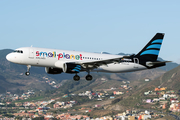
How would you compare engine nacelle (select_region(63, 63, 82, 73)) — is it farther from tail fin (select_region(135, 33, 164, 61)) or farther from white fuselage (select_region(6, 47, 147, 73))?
tail fin (select_region(135, 33, 164, 61))

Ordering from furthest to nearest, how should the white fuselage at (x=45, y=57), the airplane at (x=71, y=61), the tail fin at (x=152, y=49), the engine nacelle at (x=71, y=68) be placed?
the tail fin at (x=152, y=49) < the white fuselage at (x=45, y=57) < the airplane at (x=71, y=61) < the engine nacelle at (x=71, y=68)

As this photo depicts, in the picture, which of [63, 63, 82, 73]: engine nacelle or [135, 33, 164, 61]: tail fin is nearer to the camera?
[63, 63, 82, 73]: engine nacelle

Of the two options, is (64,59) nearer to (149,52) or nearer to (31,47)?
(31,47)

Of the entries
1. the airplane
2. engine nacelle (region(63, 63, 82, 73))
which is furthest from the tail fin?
engine nacelle (region(63, 63, 82, 73))

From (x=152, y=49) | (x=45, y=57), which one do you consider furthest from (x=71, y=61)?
(x=152, y=49)

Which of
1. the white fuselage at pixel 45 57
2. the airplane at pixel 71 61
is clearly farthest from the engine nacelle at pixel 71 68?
the white fuselage at pixel 45 57

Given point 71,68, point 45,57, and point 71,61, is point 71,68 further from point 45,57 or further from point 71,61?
point 45,57

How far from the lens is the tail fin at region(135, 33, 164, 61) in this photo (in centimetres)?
6169

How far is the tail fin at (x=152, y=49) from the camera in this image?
61688 mm

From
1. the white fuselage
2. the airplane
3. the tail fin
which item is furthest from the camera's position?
the tail fin

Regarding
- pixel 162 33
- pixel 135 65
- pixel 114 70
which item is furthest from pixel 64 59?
pixel 162 33

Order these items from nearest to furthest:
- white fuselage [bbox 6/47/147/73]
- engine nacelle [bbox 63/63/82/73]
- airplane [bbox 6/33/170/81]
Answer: engine nacelle [bbox 63/63/82/73] → airplane [bbox 6/33/170/81] → white fuselage [bbox 6/47/147/73]

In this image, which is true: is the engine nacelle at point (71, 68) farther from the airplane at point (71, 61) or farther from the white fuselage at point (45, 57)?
the white fuselage at point (45, 57)

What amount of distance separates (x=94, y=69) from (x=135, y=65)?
9.32 meters
